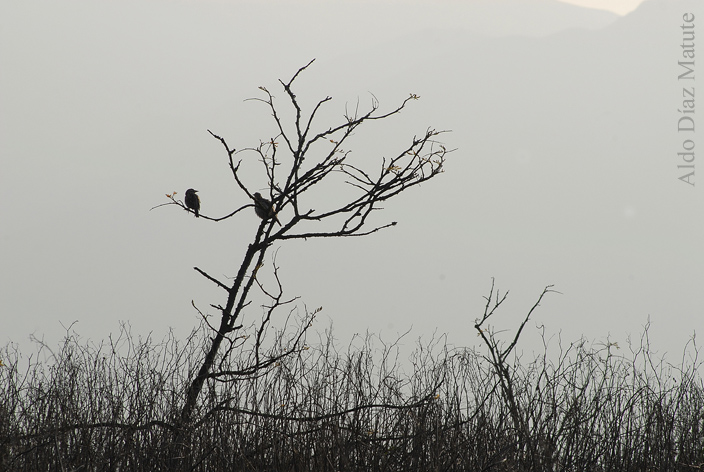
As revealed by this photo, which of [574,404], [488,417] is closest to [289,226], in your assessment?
[488,417]

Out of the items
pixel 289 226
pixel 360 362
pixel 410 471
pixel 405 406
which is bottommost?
pixel 410 471

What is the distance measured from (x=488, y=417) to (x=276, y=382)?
206cm

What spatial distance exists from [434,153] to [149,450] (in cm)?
355

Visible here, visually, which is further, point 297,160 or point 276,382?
point 276,382

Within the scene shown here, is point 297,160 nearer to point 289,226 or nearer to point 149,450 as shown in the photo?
point 289,226

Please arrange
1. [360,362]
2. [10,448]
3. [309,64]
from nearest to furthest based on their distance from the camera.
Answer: [309,64], [10,448], [360,362]

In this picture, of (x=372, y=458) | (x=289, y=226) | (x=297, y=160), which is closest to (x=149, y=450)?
(x=372, y=458)

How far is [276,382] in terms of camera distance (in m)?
6.29

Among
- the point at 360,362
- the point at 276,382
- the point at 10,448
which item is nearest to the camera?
the point at 10,448

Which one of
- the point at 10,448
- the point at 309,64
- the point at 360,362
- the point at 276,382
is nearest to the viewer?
the point at 309,64

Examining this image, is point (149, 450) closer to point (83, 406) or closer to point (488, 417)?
point (83, 406)

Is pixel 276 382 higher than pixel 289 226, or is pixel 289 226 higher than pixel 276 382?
pixel 289 226

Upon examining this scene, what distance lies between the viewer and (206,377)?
5551 millimetres

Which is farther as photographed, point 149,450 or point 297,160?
point 149,450
